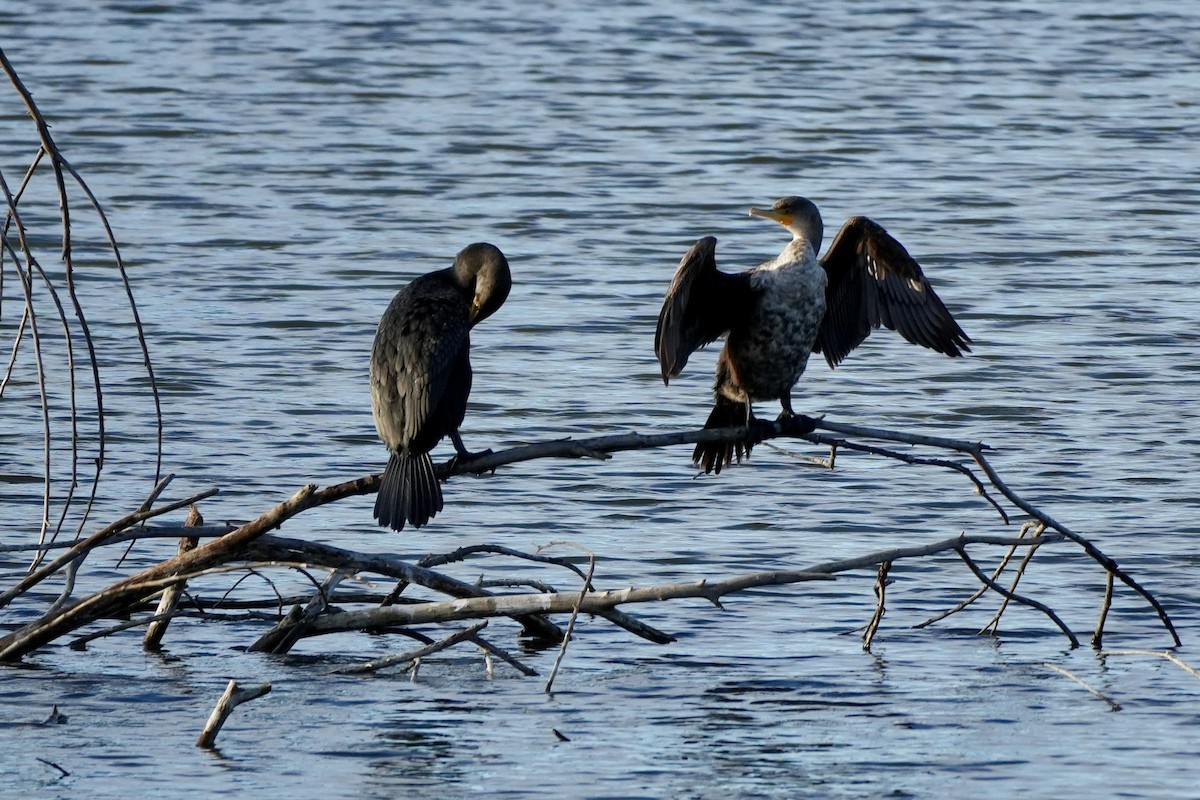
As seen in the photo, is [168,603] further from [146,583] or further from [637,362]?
[637,362]

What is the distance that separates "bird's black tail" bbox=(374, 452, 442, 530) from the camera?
5.38 meters

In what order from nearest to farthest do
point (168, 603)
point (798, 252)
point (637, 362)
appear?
1. point (168, 603)
2. point (798, 252)
3. point (637, 362)

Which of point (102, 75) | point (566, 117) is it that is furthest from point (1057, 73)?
point (102, 75)

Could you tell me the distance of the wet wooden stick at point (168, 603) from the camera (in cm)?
556

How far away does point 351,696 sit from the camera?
Result: 18.4 ft

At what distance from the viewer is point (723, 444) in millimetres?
5922

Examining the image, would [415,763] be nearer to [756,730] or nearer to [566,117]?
[756,730]

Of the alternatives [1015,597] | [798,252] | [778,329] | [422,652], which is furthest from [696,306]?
[422,652]

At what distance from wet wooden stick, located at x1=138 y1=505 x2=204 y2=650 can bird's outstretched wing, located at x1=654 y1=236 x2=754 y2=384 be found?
50.1 inches

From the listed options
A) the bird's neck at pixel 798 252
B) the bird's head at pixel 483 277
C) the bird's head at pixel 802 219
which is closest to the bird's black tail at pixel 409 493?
the bird's head at pixel 483 277

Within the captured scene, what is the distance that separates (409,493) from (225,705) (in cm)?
88

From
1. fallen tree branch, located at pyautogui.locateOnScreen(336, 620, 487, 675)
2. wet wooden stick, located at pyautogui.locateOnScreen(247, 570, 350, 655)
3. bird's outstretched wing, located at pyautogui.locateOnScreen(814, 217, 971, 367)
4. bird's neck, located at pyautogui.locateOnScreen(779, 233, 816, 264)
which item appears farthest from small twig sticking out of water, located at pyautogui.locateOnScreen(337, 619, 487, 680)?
bird's outstretched wing, located at pyautogui.locateOnScreen(814, 217, 971, 367)

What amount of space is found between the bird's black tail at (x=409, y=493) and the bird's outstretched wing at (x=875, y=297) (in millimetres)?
1435

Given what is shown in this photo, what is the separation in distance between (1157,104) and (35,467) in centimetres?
1052
